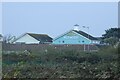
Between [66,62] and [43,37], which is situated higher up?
[43,37]

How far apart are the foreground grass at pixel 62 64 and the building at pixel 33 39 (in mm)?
388

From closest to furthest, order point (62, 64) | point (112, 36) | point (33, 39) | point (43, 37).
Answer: point (62, 64) → point (112, 36) → point (43, 37) → point (33, 39)

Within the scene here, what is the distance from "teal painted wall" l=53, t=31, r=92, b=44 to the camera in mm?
5519

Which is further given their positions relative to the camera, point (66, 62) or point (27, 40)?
point (27, 40)

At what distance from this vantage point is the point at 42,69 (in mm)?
4594

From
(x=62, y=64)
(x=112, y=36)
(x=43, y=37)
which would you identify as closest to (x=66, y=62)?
(x=62, y=64)

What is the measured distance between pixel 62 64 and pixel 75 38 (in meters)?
1.36

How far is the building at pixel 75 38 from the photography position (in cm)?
549

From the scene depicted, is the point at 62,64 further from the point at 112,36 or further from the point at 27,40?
the point at 27,40

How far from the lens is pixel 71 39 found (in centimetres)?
584

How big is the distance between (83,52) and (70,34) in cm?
100

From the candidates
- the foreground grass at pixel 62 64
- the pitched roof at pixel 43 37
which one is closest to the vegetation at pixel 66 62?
the foreground grass at pixel 62 64

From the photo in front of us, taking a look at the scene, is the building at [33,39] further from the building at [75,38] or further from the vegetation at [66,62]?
the vegetation at [66,62]

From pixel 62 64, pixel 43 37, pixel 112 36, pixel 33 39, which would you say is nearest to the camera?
pixel 62 64
